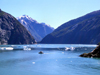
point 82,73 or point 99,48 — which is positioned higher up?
point 99,48

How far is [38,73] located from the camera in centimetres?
3512

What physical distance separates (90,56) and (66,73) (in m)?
33.1

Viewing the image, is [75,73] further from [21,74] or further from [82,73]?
Result: [21,74]

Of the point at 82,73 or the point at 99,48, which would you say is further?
the point at 99,48

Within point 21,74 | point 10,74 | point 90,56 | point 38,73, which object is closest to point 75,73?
point 38,73

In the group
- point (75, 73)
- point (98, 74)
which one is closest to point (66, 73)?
point (75, 73)

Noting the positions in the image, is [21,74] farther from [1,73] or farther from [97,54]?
[97,54]

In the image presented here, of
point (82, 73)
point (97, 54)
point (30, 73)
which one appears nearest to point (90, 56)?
point (97, 54)

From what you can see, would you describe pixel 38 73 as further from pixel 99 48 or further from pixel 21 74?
pixel 99 48

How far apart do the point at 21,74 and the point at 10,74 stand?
2198mm

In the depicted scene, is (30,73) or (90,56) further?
(90,56)

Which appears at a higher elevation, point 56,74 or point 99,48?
point 99,48

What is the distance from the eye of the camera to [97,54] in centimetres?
6519

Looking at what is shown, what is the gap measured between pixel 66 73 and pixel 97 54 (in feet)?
110
